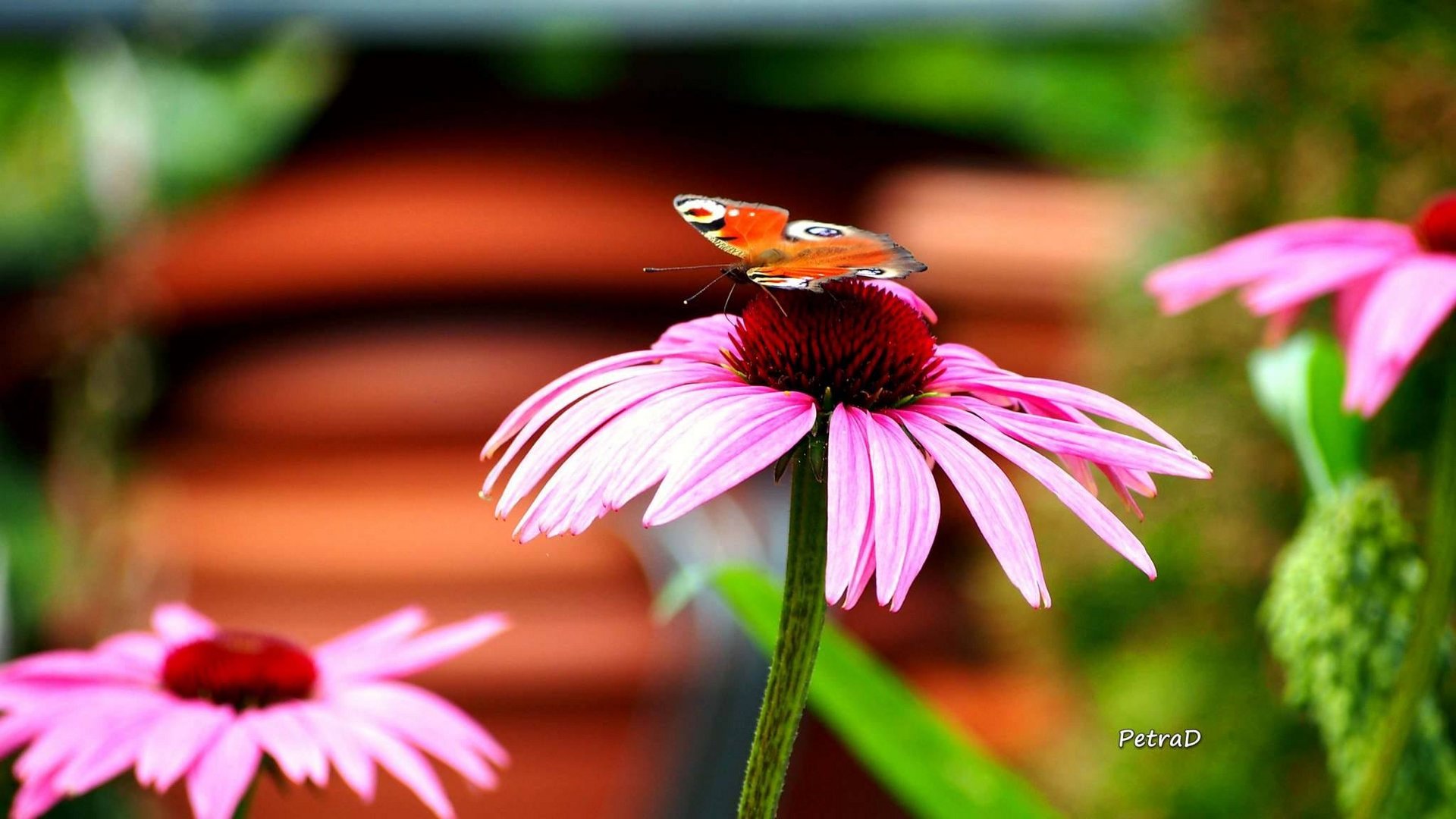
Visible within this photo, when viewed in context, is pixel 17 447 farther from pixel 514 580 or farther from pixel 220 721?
pixel 220 721

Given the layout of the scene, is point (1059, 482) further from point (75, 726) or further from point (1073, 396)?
point (75, 726)

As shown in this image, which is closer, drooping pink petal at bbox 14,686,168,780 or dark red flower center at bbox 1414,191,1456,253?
drooping pink petal at bbox 14,686,168,780

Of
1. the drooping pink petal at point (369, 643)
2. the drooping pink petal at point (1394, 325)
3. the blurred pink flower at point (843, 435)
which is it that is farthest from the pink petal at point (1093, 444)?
the drooping pink petal at point (369, 643)

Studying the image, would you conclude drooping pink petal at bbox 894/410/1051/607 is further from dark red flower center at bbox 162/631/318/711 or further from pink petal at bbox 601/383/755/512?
dark red flower center at bbox 162/631/318/711

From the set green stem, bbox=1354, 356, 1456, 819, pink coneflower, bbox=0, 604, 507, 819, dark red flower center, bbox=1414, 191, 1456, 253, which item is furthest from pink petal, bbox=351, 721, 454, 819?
dark red flower center, bbox=1414, 191, 1456, 253

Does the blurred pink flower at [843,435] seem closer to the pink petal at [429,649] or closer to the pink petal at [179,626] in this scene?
the pink petal at [429,649]

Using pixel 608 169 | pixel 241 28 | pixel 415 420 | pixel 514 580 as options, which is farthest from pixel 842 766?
pixel 241 28
